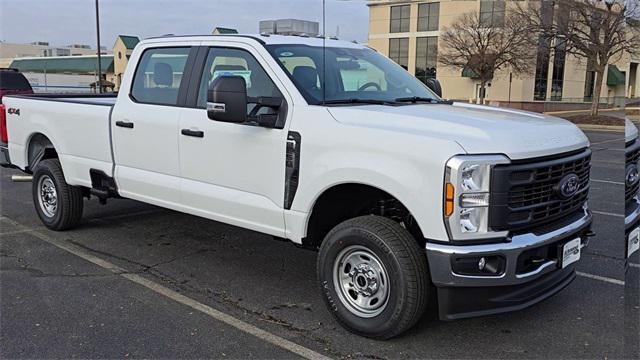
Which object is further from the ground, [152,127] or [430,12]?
[430,12]

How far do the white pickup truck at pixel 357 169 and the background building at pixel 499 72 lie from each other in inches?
27.9

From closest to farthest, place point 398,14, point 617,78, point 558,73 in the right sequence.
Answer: point 617,78
point 558,73
point 398,14

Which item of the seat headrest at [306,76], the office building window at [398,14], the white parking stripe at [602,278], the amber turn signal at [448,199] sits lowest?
the white parking stripe at [602,278]

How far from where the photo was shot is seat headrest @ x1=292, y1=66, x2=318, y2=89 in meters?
4.37

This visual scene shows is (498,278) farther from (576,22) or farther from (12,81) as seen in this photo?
(12,81)

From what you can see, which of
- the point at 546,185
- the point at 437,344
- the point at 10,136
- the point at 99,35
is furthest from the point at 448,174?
the point at 99,35

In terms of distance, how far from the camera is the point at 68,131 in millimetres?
6133

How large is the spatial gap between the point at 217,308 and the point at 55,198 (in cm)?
321

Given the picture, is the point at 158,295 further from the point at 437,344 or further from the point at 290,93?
the point at 437,344

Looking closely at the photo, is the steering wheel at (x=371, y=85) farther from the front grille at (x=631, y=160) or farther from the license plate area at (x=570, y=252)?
the front grille at (x=631, y=160)

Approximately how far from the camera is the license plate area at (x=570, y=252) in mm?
3648

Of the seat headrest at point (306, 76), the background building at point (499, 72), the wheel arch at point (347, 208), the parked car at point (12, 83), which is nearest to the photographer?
the background building at point (499, 72)

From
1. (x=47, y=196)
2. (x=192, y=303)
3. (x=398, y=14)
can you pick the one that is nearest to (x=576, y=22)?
(x=192, y=303)

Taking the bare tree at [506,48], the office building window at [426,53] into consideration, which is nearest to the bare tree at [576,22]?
the bare tree at [506,48]
